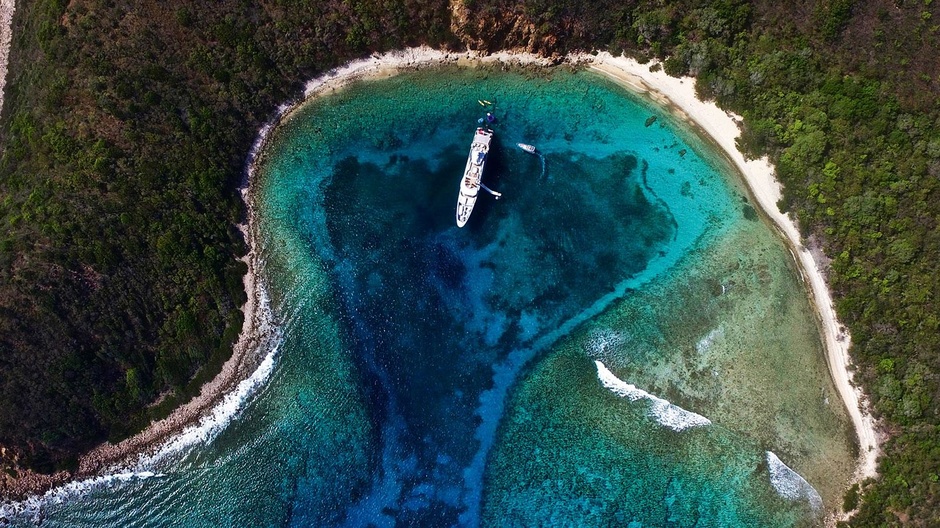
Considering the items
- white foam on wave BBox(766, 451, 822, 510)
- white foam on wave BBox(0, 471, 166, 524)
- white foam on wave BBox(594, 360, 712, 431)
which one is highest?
white foam on wave BBox(594, 360, 712, 431)

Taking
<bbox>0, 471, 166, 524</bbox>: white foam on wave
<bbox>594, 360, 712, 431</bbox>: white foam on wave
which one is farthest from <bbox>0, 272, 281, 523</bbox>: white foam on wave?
<bbox>594, 360, 712, 431</bbox>: white foam on wave

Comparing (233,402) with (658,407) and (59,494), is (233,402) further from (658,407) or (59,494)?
(658,407)

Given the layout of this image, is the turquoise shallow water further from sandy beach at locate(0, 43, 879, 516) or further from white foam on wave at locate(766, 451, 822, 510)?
sandy beach at locate(0, 43, 879, 516)

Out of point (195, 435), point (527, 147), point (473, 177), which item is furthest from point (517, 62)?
point (195, 435)

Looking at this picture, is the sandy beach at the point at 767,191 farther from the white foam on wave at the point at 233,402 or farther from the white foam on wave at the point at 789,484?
the white foam on wave at the point at 233,402

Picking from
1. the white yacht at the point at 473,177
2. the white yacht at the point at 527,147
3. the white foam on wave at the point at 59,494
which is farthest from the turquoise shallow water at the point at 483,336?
the white yacht at the point at 473,177

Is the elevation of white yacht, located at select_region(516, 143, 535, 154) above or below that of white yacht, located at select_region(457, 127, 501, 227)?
above

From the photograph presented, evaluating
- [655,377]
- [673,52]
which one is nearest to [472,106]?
[673,52]
